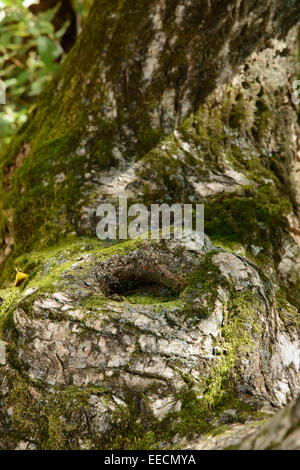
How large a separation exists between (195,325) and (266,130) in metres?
2.36

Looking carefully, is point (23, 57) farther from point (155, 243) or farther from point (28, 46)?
Answer: point (155, 243)

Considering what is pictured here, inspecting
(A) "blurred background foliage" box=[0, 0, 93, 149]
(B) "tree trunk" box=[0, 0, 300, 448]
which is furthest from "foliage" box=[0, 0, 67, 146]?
(B) "tree trunk" box=[0, 0, 300, 448]

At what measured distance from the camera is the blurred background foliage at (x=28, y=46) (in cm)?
645

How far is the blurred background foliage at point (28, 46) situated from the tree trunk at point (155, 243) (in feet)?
7.80

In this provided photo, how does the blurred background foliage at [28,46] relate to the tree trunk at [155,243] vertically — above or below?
above

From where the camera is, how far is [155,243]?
268 centimetres

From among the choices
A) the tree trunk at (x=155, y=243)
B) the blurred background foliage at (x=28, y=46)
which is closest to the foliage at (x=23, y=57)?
the blurred background foliage at (x=28, y=46)

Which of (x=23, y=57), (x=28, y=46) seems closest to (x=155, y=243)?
(x=28, y=46)

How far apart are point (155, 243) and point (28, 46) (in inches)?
228

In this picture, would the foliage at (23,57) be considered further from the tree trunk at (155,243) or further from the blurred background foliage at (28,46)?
the tree trunk at (155,243)

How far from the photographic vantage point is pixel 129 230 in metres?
3.23

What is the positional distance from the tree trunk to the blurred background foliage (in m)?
2.38

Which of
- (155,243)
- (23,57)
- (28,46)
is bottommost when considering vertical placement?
(155,243)

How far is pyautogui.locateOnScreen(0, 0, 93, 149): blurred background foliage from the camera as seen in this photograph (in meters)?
6.45
